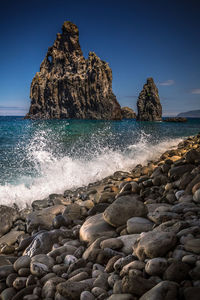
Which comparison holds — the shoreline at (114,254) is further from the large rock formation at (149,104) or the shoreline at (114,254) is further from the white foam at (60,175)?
the large rock formation at (149,104)

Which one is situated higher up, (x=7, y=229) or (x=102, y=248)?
(x=102, y=248)

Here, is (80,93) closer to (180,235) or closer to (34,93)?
(34,93)

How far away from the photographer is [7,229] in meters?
4.24

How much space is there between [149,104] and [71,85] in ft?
110

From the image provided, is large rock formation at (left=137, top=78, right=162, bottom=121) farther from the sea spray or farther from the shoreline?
the shoreline

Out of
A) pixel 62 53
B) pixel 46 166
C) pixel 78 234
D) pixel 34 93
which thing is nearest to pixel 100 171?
pixel 46 166

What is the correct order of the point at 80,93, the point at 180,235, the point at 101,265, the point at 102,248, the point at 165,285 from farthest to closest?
the point at 80,93 < the point at 102,248 < the point at 101,265 < the point at 180,235 < the point at 165,285

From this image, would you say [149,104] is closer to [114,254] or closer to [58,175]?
[58,175]

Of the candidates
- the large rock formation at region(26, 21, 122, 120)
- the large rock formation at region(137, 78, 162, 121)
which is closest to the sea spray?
the large rock formation at region(137, 78, 162, 121)

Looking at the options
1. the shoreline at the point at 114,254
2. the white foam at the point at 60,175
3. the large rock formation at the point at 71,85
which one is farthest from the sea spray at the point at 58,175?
the large rock formation at the point at 71,85

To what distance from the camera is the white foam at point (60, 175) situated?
6031 millimetres

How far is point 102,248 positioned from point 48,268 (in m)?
0.61

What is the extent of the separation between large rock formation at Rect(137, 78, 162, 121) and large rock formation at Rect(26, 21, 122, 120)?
388 inches

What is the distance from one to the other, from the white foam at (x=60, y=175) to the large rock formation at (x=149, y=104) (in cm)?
7221
